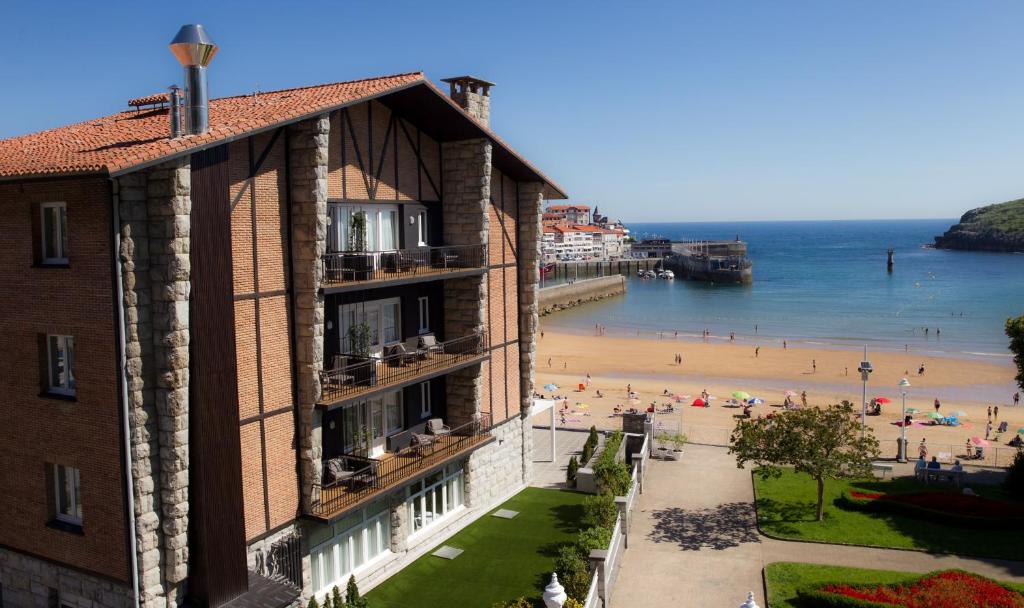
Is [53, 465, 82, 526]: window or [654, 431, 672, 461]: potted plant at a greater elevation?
[53, 465, 82, 526]: window

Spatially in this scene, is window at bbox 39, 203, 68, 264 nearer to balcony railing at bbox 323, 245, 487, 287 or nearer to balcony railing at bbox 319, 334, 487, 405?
balcony railing at bbox 323, 245, 487, 287

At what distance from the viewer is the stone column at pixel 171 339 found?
13633mm

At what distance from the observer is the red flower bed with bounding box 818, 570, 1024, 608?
1894 centimetres

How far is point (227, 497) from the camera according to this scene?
1528 centimetres

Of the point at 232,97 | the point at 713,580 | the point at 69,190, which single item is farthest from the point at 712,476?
the point at 69,190

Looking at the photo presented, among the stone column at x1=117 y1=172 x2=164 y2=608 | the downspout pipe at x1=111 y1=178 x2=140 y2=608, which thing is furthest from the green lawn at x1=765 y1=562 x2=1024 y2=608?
the downspout pipe at x1=111 y1=178 x2=140 y2=608

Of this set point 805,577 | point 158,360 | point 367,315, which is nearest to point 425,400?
point 367,315

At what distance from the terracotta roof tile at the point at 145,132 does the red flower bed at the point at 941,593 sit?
17981 mm

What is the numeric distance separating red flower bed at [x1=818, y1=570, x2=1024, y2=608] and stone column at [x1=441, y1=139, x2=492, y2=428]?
39.3ft

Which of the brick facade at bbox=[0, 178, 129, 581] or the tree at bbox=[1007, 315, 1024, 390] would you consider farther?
the tree at bbox=[1007, 315, 1024, 390]

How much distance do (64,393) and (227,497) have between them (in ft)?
13.0

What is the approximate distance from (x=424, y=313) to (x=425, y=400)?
2.86 metres

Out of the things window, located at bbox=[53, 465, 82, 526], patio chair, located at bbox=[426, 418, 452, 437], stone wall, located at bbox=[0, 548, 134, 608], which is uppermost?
window, located at bbox=[53, 465, 82, 526]

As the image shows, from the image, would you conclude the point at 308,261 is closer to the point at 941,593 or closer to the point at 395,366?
the point at 395,366
